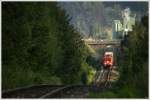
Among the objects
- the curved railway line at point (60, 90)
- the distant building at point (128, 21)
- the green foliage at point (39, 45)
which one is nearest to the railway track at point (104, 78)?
the curved railway line at point (60, 90)

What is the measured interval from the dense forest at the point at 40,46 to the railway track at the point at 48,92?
1.80 ft

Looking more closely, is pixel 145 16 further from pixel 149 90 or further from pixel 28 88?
pixel 28 88

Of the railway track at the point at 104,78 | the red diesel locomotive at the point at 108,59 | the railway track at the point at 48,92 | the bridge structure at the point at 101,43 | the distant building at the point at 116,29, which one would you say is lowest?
the railway track at the point at 48,92

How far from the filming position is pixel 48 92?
50.7ft

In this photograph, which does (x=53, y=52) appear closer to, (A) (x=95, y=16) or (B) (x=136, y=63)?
(A) (x=95, y=16)

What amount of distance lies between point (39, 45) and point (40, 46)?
64 mm

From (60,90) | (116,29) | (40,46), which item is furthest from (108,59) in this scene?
(40,46)

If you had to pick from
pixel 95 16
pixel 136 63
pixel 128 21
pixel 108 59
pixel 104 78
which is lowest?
pixel 104 78

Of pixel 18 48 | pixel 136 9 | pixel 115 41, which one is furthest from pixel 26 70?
pixel 136 9

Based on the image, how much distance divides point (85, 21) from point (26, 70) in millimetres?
2569

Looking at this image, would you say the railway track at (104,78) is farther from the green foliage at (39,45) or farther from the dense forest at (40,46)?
the green foliage at (39,45)

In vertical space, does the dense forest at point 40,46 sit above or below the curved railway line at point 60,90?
above

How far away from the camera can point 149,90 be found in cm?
1462

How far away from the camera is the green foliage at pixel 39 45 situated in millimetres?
16406
